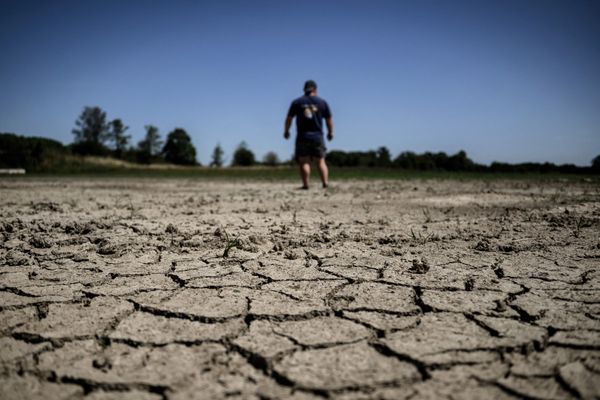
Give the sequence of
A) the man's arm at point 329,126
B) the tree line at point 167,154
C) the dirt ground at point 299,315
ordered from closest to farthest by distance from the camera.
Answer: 1. the dirt ground at point 299,315
2. the man's arm at point 329,126
3. the tree line at point 167,154

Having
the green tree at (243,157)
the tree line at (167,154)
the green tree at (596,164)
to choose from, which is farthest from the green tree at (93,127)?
the green tree at (596,164)

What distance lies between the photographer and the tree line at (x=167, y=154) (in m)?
21.2

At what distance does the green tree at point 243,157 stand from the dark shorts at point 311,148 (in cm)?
5239

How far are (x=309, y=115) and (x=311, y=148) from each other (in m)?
0.56

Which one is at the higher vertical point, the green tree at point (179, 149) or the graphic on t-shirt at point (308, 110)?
the green tree at point (179, 149)

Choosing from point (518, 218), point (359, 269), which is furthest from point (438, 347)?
point (518, 218)

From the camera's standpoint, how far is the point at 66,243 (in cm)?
250

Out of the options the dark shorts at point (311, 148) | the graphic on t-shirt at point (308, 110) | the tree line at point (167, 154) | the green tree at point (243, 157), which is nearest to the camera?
the graphic on t-shirt at point (308, 110)

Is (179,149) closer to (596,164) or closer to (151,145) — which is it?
(151,145)

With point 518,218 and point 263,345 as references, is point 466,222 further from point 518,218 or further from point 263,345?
point 263,345

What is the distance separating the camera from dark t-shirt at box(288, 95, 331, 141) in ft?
21.2

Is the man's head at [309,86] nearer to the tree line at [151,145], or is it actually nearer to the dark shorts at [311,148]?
the dark shorts at [311,148]

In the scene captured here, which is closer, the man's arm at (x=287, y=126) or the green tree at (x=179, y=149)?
the man's arm at (x=287, y=126)

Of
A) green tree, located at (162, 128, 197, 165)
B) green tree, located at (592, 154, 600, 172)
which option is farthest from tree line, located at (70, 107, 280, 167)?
green tree, located at (592, 154, 600, 172)
